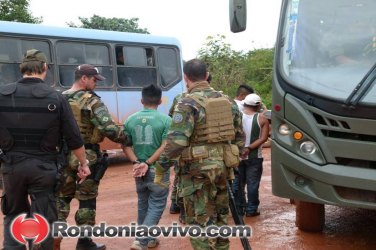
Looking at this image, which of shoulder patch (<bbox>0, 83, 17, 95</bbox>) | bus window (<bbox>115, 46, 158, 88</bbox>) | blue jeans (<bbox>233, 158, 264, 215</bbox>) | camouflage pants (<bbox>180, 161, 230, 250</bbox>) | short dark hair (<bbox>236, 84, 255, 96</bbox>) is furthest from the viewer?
bus window (<bbox>115, 46, 158, 88</bbox>)

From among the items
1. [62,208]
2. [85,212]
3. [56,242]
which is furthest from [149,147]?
[56,242]

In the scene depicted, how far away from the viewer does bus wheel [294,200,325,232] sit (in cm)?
500

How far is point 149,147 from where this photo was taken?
4605 mm

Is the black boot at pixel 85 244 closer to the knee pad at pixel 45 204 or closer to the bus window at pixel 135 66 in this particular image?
the knee pad at pixel 45 204

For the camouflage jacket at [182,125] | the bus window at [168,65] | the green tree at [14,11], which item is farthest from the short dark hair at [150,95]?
the green tree at [14,11]

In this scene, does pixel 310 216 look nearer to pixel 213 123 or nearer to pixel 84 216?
pixel 213 123

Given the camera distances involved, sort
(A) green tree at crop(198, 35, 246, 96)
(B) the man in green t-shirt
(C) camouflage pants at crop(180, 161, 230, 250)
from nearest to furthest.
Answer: (C) camouflage pants at crop(180, 161, 230, 250) → (B) the man in green t-shirt → (A) green tree at crop(198, 35, 246, 96)

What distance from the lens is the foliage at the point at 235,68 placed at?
67.4ft

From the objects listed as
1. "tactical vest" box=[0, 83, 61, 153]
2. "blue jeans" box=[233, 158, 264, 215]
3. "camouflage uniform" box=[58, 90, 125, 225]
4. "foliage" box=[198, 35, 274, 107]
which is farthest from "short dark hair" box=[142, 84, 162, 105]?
"foliage" box=[198, 35, 274, 107]

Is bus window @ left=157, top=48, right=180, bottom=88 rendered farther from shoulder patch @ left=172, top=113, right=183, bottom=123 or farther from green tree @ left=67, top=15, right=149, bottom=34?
green tree @ left=67, top=15, right=149, bottom=34

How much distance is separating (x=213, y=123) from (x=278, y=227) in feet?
7.44

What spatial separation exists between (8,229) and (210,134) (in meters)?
1.70

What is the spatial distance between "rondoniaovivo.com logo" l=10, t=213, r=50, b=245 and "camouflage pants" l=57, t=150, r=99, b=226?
0.65 metres

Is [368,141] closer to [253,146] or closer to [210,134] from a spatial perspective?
[210,134]
